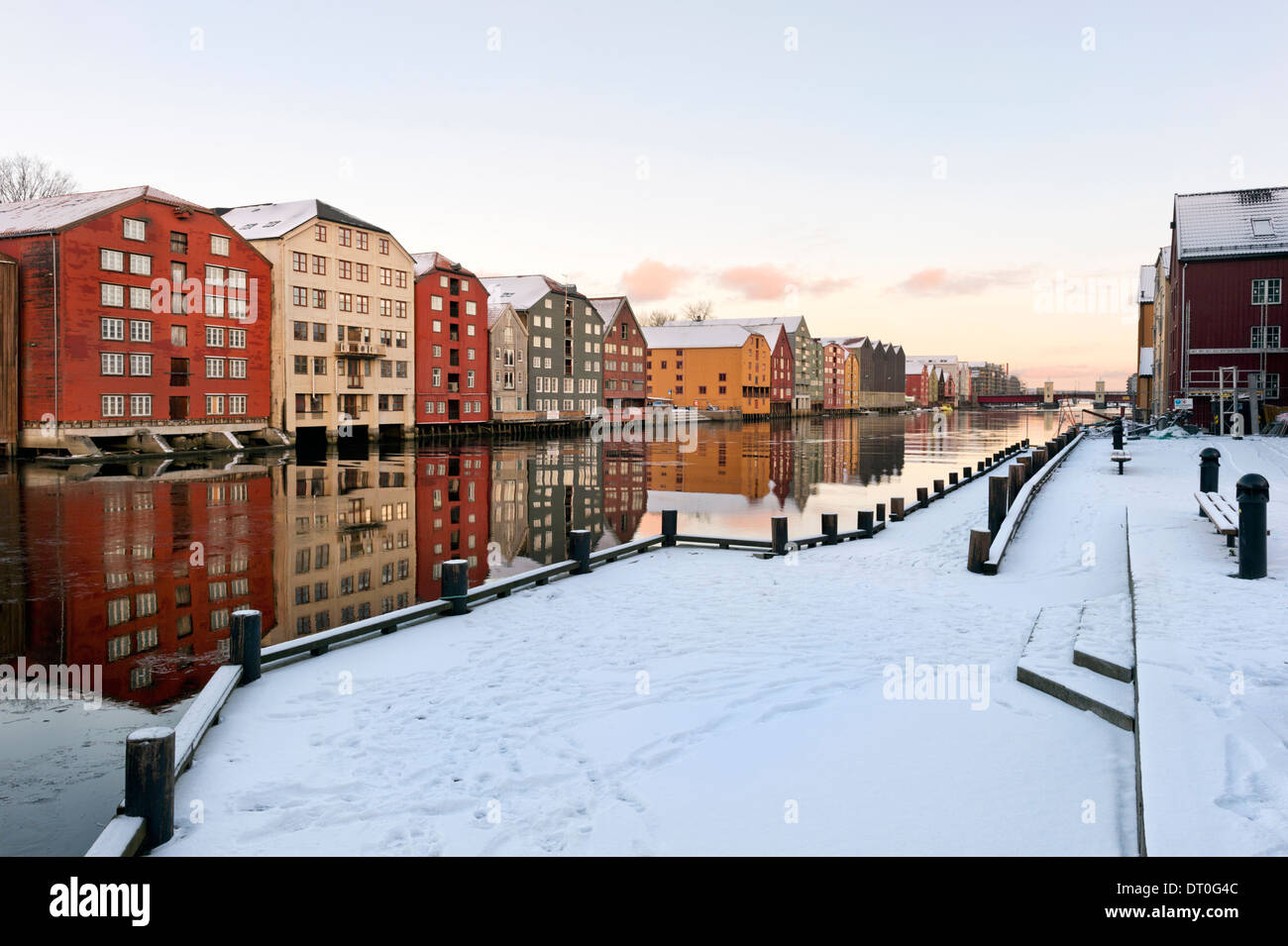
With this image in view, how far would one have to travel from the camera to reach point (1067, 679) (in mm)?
7551

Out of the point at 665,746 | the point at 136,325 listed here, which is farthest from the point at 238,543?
the point at 136,325

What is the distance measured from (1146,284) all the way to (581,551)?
8978 centimetres

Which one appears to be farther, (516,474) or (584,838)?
(516,474)

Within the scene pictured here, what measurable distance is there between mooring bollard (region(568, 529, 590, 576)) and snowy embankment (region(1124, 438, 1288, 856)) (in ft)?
27.2

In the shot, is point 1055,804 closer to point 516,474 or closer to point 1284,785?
point 1284,785

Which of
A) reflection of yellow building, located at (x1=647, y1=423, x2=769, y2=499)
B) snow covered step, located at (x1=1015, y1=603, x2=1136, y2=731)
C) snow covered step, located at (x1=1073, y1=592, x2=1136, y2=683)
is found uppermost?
reflection of yellow building, located at (x1=647, y1=423, x2=769, y2=499)

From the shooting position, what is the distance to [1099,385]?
16525 cm

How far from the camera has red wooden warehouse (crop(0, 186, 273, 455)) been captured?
4622cm

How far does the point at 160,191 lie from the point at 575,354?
163 feet

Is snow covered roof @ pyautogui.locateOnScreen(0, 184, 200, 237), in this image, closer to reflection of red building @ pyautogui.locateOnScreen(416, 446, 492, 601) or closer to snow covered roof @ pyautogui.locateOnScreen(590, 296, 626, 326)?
reflection of red building @ pyautogui.locateOnScreen(416, 446, 492, 601)

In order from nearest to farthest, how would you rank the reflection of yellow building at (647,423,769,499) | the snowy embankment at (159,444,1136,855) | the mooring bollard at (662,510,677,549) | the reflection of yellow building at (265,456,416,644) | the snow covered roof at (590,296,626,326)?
the snowy embankment at (159,444,1136,855) < the reflection of yellow building at (265,456,416,644) < the mooring bollard at (662,510,677,549) < the reflection of yellow building at (647,423,769,499) < the snow covered roof at (590,296,626,326)

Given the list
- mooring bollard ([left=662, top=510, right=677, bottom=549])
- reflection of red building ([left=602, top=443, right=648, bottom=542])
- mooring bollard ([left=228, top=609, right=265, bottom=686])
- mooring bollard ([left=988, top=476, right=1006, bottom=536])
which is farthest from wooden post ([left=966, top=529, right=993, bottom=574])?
mooring bollard ([left=228, top=609, right=265, bottom=686])

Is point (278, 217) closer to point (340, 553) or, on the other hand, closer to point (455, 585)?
point (340, 553)

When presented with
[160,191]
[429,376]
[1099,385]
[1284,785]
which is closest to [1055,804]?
[1284,785]
